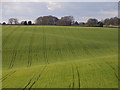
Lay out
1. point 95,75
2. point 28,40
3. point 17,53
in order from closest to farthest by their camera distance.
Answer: point 95,75, point 17,53, point 28,40

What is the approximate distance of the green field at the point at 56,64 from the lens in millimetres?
16547

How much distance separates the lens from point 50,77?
17.9 metres

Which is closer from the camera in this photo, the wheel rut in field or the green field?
the wheel rut in field

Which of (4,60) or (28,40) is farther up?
(28,40)

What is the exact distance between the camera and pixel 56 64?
966 inches

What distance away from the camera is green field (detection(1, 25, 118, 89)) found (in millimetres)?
16547

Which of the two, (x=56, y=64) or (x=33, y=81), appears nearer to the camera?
(x=33, y=81)

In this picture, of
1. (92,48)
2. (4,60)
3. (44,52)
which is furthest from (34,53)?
(92,48)

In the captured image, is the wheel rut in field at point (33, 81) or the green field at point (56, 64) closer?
the wheel rut in field at point (33, 81)

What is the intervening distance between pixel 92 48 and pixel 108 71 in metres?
19.9

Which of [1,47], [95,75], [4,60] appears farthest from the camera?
[1,47]

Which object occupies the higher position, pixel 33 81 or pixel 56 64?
pixel 56 64

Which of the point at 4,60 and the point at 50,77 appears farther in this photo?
the point at 4,60

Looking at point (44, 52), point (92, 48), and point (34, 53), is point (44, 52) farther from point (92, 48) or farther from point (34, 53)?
point (92, 48)
